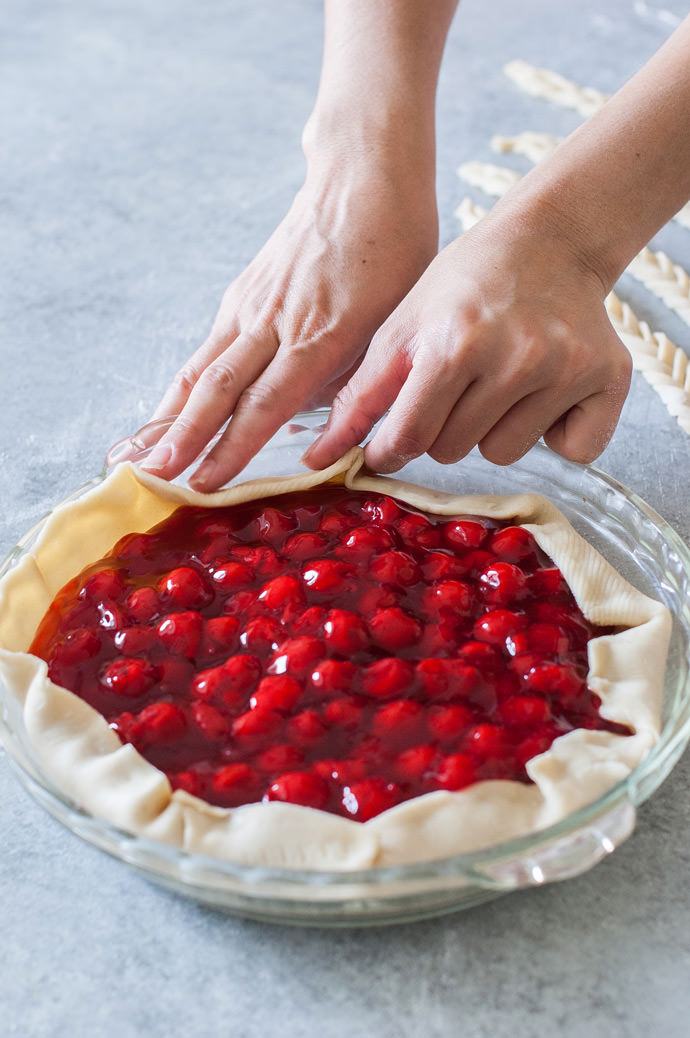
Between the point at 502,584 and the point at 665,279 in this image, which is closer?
the point at 502,584

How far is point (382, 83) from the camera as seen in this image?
1441 millimetres

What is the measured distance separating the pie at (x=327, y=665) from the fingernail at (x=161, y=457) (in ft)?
0.05

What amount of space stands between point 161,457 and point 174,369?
0.48 m

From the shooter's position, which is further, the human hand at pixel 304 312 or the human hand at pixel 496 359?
the human hand at pixel 304 312

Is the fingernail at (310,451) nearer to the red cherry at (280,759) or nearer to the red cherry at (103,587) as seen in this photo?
the red cherry at (103,587)

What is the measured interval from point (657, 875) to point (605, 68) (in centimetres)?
194

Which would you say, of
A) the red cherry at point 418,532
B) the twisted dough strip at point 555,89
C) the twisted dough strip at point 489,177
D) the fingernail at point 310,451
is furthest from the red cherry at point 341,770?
the twisted dough strip at point 555,89

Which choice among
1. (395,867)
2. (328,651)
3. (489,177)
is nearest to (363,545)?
(328,651)

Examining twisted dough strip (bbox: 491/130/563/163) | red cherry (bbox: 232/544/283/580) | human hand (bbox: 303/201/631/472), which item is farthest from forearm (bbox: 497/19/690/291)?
twisted dough strip (bbox: 491/130/563/163)

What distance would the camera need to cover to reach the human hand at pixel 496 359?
1.06 metres

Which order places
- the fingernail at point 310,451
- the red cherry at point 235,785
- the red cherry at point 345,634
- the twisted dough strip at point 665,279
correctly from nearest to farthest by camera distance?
1. the red cherry at point 235,785
2. the red cherry at point 345,634
3. the fingernail at point 310,451
4. the twisted dough strip at point 665,279

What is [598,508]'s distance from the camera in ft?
4.00

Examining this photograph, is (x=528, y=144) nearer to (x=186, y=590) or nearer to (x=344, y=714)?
(x=186, y=590)

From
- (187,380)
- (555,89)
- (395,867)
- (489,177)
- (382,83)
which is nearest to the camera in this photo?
(395,867)
